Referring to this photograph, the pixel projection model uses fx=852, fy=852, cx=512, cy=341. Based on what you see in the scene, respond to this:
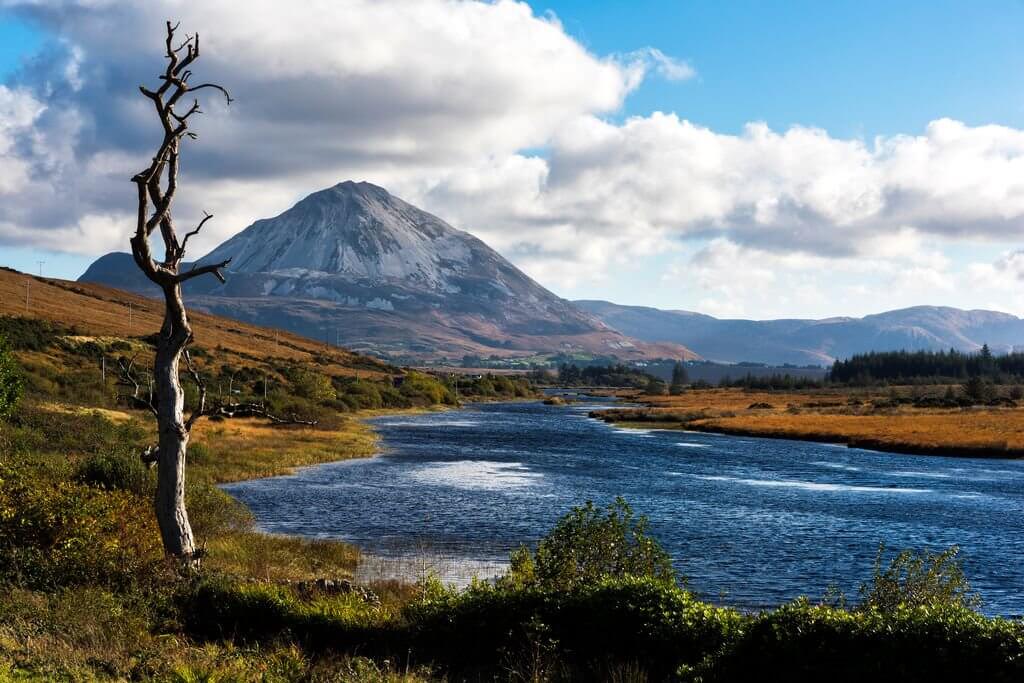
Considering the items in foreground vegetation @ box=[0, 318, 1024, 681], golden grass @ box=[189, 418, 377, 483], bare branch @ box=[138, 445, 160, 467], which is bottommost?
golden grass @ box=[189, 418, 377, 483]

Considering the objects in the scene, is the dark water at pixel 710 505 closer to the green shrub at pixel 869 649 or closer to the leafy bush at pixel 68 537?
the green shrub at pixel 869 649

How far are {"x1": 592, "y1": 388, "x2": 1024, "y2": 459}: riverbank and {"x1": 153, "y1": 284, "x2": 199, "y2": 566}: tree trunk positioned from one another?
85.1m

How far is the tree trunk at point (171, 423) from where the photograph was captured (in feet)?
62.5

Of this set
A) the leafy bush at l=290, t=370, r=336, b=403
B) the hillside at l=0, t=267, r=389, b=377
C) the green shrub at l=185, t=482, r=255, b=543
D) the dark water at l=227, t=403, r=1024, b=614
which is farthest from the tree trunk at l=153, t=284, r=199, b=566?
the hillside at l=0, t=267, r=389, b=377

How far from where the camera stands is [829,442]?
102 meters

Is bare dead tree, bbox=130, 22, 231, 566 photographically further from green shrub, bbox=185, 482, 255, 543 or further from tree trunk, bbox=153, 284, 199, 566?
green shrub, bbox=185, 482, 255, 543

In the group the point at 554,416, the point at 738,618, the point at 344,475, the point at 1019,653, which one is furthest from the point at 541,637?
the point at 554,416

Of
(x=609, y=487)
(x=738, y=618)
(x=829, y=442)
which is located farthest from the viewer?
(x=829, y=442)

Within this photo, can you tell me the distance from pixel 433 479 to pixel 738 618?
46371 mm

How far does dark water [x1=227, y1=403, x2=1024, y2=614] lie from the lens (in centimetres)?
3509

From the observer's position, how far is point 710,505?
51250 mm

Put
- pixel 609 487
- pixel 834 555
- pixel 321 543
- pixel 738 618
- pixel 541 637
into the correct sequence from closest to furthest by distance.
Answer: pixel 738 618 < pixel 541 637 < pixel 321 543 < pixel 834 555 < pixel 609 487

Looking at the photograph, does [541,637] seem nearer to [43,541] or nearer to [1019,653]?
[1019,653]

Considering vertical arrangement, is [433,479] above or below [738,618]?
below
